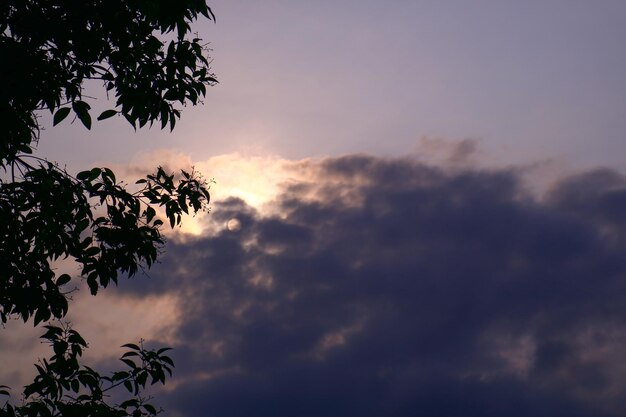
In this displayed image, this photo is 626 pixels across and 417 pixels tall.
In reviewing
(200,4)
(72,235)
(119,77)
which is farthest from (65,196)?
(200,4)

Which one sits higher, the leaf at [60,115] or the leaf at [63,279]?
the leaf at [60,115]

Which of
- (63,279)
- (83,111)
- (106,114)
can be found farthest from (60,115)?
(63,279)

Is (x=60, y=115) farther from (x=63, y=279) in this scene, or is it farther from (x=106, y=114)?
(x=63, y=279)

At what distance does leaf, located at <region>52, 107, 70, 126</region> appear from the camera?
9000 mm

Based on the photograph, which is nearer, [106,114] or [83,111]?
[83,111]

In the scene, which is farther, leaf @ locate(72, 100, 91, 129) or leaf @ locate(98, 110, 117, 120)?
leaf @ locate(98, 110, 117, 120)

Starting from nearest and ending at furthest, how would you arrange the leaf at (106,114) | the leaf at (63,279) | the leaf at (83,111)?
the leaf at (83,111) → the leaf at (106,114) → the leaf at (63,279)

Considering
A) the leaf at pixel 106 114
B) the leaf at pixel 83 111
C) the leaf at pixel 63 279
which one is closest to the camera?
the leaf at pixel 83 111

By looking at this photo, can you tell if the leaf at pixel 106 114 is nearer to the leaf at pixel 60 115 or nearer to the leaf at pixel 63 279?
the leaf at pixel 60 115

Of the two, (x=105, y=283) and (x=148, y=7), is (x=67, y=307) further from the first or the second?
(x=148, y=7)

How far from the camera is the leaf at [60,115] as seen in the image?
29.5 ft

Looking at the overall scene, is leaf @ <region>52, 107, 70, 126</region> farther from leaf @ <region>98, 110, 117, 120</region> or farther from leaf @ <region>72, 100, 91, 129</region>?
leaf @ <region>98, 110, 117, 120</region>

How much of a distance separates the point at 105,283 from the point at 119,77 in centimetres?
286

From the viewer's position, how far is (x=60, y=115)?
904 cm
